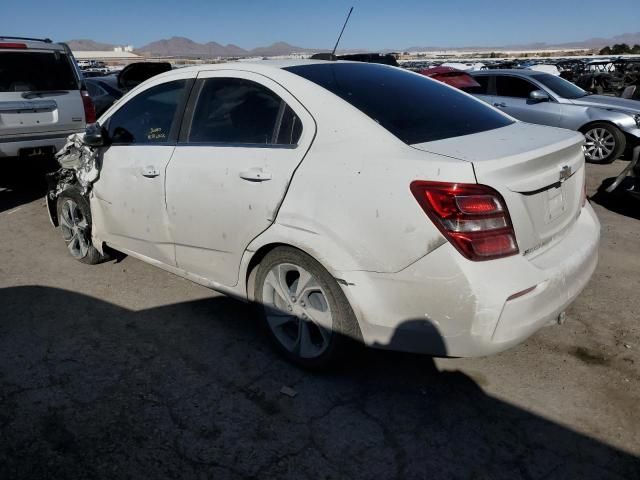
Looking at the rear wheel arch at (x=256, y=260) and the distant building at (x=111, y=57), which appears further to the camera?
the distant building at (x=111, y=57)

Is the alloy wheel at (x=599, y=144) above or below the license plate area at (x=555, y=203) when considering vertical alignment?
below

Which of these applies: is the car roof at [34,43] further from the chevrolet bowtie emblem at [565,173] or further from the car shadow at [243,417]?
the chevrolet bowtie emblem at [565,173]

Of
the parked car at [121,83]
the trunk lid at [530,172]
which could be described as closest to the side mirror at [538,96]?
the trunk lid at [530,172]

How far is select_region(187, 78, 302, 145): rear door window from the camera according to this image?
272cm

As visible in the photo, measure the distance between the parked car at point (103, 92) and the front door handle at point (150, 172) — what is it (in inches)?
317

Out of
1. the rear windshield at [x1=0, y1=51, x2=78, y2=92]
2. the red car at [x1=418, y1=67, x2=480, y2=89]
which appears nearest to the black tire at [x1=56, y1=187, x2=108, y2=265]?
the rear windshield at [x1=0, y1=51, x2=78, y2=92]

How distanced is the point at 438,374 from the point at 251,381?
3.42 feet

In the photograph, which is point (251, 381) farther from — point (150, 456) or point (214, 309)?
point (214, 309)

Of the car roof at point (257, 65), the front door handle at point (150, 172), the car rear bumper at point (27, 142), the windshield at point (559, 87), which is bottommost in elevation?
the car rear bumper at point (27, 142)

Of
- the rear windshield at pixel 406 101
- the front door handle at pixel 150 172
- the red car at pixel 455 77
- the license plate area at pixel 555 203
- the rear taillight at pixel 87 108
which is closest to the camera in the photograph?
the license plate area at pixel 555 203

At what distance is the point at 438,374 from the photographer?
285cm

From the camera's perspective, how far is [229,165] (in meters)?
2.83

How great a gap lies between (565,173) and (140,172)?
2.58 metres

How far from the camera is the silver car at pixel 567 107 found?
8.24 m
